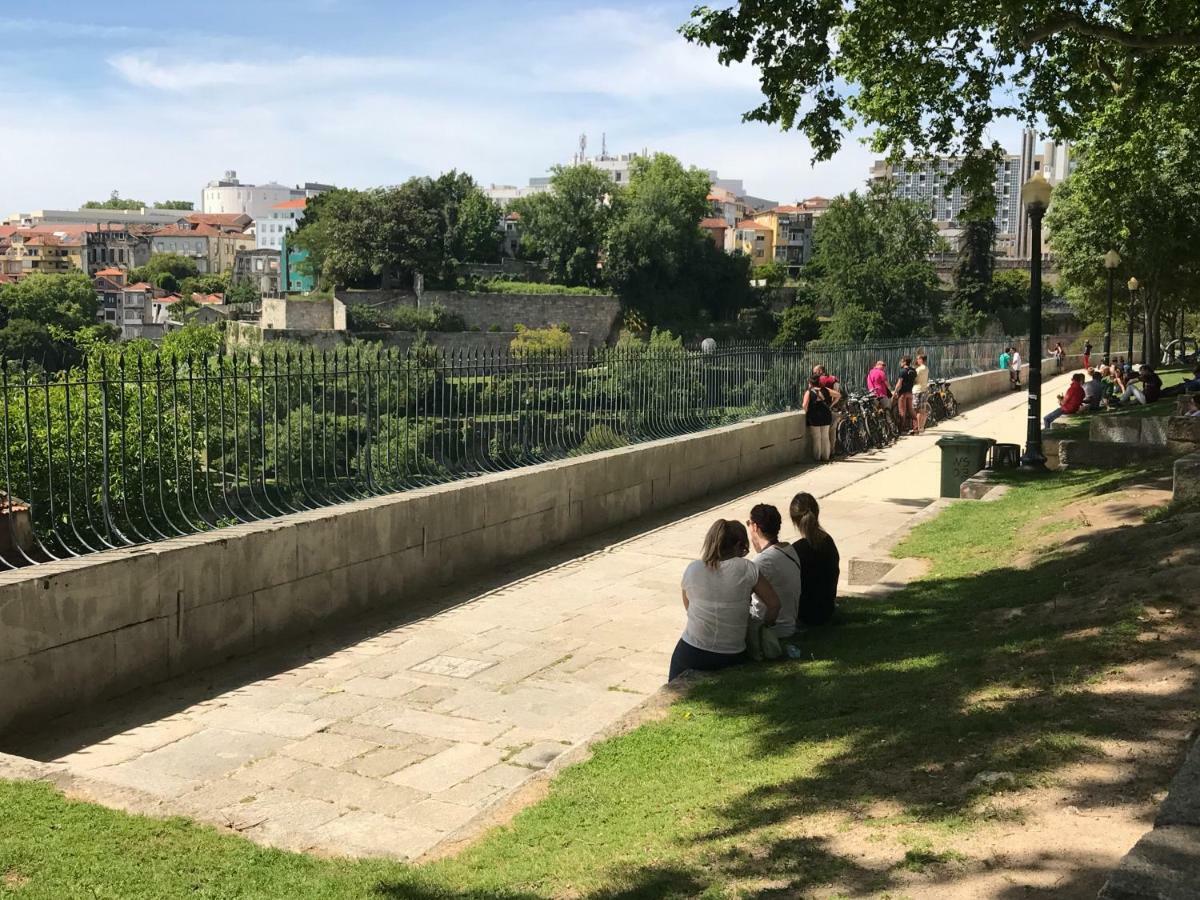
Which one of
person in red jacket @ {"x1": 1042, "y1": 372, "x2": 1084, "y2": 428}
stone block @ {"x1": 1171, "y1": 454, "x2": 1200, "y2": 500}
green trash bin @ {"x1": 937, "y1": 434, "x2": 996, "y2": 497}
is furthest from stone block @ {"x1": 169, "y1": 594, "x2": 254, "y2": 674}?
person in red jacket @ {"x1": 1042, "y1": 372, "x2": 1084, "y2": 428}

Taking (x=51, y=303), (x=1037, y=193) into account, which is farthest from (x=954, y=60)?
(x=51, y=303)

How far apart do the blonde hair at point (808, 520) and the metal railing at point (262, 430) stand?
360 cm

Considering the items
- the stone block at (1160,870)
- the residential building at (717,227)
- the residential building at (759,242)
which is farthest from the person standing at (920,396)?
the residential building at (759,242)

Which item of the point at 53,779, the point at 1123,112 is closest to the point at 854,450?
the point at 1123,112

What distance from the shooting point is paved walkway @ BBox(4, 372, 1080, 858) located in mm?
5473

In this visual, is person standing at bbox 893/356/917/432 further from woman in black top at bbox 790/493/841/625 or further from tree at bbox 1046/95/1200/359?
woman in black top at bbox 790/493/841/625

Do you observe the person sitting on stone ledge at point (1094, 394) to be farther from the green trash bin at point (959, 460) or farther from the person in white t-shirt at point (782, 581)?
the person in white t-shirt at point (782, 581)

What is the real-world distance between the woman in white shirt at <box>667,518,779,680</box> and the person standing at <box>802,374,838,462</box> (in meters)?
12.2

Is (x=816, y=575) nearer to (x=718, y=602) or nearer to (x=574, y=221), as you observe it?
(x=718, y=602)

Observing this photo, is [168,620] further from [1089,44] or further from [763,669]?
[1089,44]

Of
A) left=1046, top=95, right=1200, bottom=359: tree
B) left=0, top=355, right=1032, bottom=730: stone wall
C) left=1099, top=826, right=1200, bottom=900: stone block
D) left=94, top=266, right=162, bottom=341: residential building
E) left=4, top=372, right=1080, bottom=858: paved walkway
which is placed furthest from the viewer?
left=94, top=266, right=162, bottom=341: residential building

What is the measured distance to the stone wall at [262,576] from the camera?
21.6 ft

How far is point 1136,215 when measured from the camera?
36.8m

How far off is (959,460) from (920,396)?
35.6 feet
